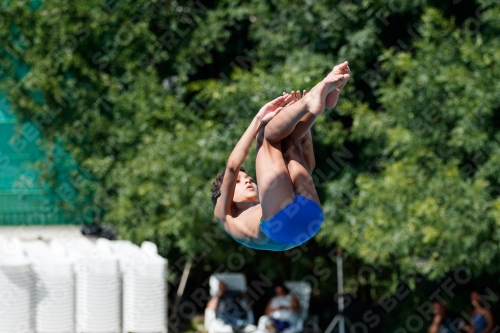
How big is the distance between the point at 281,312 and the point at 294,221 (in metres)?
5.14

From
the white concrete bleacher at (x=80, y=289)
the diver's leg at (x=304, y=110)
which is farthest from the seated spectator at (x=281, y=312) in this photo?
the diver's leg at (x=304, y=110)

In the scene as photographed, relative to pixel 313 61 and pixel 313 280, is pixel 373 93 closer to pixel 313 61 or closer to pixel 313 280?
pixel 313 61

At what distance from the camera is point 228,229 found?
13.4 ft

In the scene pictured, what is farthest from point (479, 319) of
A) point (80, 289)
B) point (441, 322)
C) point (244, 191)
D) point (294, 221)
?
point (294, 221)

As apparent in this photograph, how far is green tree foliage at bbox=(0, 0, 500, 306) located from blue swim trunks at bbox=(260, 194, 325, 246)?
367cm

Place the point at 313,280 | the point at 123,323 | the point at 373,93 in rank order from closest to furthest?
the point at 123,323 < the point at 373,93 < the point at 313,280

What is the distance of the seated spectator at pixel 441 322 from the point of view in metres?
7.89

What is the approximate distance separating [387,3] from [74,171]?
4935 mm

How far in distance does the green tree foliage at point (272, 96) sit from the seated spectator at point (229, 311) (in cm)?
65

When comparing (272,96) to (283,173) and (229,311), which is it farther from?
(283,173)

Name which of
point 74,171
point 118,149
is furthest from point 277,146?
point 74,171

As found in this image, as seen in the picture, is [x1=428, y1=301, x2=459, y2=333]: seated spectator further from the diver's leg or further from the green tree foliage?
the diver's leg

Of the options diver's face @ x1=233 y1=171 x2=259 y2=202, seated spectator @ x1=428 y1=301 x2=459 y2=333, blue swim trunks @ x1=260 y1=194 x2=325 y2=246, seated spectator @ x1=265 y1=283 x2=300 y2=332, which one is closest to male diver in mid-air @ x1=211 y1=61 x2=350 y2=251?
blue swim trunks @ x1=260 y1=194 x2=325 y2=246

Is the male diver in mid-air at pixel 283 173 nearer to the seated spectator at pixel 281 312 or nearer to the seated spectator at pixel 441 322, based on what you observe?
the seated spectator at pixel 441 322
